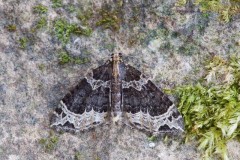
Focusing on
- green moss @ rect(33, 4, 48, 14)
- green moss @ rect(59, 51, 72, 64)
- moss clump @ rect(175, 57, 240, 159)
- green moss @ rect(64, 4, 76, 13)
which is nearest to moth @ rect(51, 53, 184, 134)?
moss clump @ rect(175, 57, 240, 159)

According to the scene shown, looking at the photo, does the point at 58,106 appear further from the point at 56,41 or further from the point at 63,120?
the point at 56,41

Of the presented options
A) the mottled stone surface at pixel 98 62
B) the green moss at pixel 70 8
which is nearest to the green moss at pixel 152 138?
the mottled stone surface at pixel 98 62

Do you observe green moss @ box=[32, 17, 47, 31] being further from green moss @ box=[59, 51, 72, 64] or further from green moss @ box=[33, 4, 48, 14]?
green moss @ box=[59, 51, 72, 64]

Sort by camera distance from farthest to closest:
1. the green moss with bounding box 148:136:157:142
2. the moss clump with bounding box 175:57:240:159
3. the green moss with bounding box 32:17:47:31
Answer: the green moss with bounding box 32:17:47:31 → the green moss with bounding box 148:136:157:142 → the moss clump with bounding box 175:57:240:159

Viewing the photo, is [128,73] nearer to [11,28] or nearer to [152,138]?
[152,138]

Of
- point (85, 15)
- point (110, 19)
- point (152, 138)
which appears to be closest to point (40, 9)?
point (85, 15)

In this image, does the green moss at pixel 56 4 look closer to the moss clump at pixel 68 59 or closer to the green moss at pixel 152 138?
the moss clump at pixel 68 59
